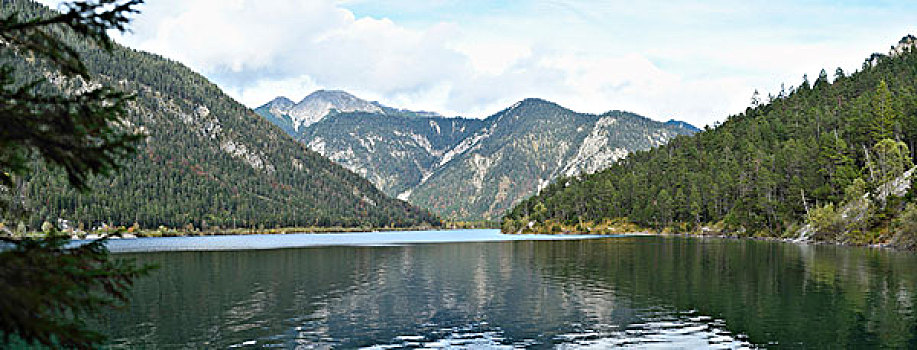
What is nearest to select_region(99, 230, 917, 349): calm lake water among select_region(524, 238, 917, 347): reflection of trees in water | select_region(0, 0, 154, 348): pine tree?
select_region(524, 238, 917, 347): reflection of trees in water

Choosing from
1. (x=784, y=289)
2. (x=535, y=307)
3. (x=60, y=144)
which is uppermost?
(x=60, y=144)

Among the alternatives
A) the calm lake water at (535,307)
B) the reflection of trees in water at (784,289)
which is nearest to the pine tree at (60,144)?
the calm lake water at (535,307)

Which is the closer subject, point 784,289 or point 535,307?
point 535,307

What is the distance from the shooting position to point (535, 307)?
185ft

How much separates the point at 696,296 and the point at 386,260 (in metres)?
65.6

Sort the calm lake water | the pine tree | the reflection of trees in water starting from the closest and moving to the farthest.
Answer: the pine tree < the calm lake water < the reflection of trees in water

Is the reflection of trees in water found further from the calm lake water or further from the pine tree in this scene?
the pine tree

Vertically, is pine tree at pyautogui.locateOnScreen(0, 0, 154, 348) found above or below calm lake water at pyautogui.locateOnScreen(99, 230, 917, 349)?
above

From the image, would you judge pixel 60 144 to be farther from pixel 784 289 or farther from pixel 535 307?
pixel 784 289

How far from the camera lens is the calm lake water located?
4262 centimetres

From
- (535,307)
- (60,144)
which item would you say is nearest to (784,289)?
(535,307)

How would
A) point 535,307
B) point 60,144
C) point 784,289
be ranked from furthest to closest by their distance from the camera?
point 784,289 → point 535,307 → point 60,144

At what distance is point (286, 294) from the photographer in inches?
2633

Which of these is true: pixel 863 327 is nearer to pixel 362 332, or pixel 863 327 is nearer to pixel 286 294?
pixel 362 332
